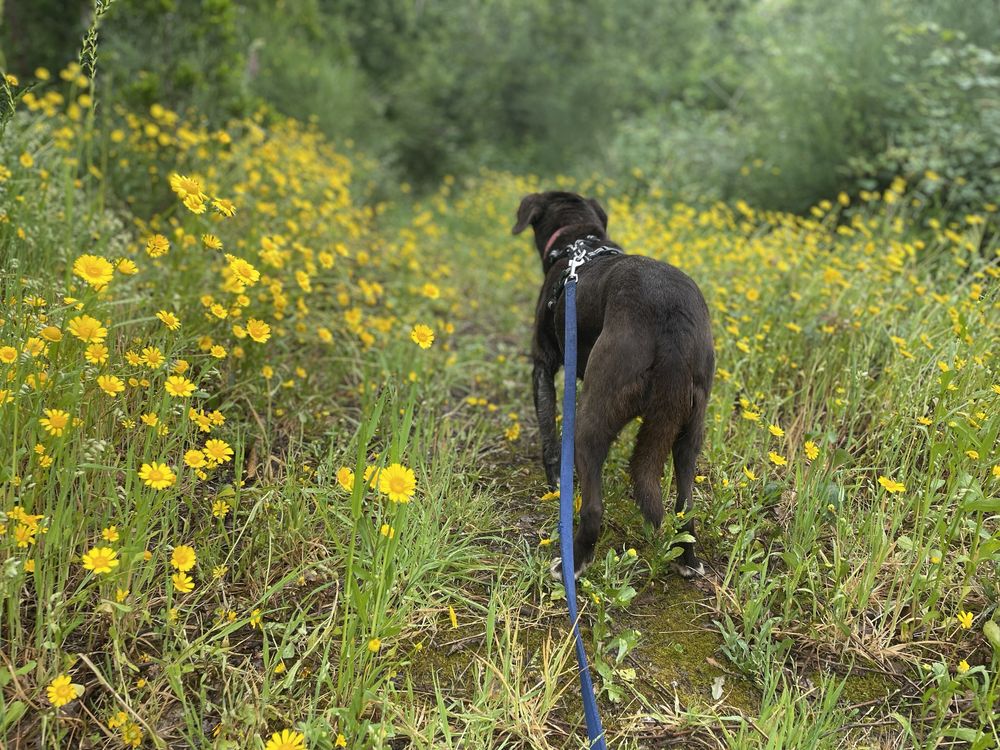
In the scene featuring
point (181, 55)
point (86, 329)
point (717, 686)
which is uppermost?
point (181, 55)

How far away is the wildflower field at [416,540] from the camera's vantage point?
1.74 metres

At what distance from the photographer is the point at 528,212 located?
145 inches

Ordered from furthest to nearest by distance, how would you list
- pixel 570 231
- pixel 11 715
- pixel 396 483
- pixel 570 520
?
pixel 570 231, pixel 570 520, pixel 396 483, pixel 11 715

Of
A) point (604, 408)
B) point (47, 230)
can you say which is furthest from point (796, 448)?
point (47, 230)

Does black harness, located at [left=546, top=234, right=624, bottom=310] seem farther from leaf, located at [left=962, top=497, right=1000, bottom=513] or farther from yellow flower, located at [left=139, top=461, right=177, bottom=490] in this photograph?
yellow flower, located at [left=139, top=461, right=177, bottom=490]

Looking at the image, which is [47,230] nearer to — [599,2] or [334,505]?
[334,505]

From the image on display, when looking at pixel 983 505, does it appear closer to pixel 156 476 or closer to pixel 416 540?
pixel 416 540

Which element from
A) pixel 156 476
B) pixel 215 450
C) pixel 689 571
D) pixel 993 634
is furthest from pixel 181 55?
pixel 993 634

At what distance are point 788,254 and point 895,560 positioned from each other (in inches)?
99.3

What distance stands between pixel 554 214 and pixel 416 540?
6.89 ft

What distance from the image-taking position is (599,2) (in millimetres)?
12422

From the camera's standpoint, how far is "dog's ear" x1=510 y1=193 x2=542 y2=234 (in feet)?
12.0

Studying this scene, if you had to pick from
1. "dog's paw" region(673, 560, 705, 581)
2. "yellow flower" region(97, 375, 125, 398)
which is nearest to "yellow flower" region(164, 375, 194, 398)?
"yellow flower" region(97, 375, 125, 398)

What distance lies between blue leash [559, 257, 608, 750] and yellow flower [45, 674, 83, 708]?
1.22m
